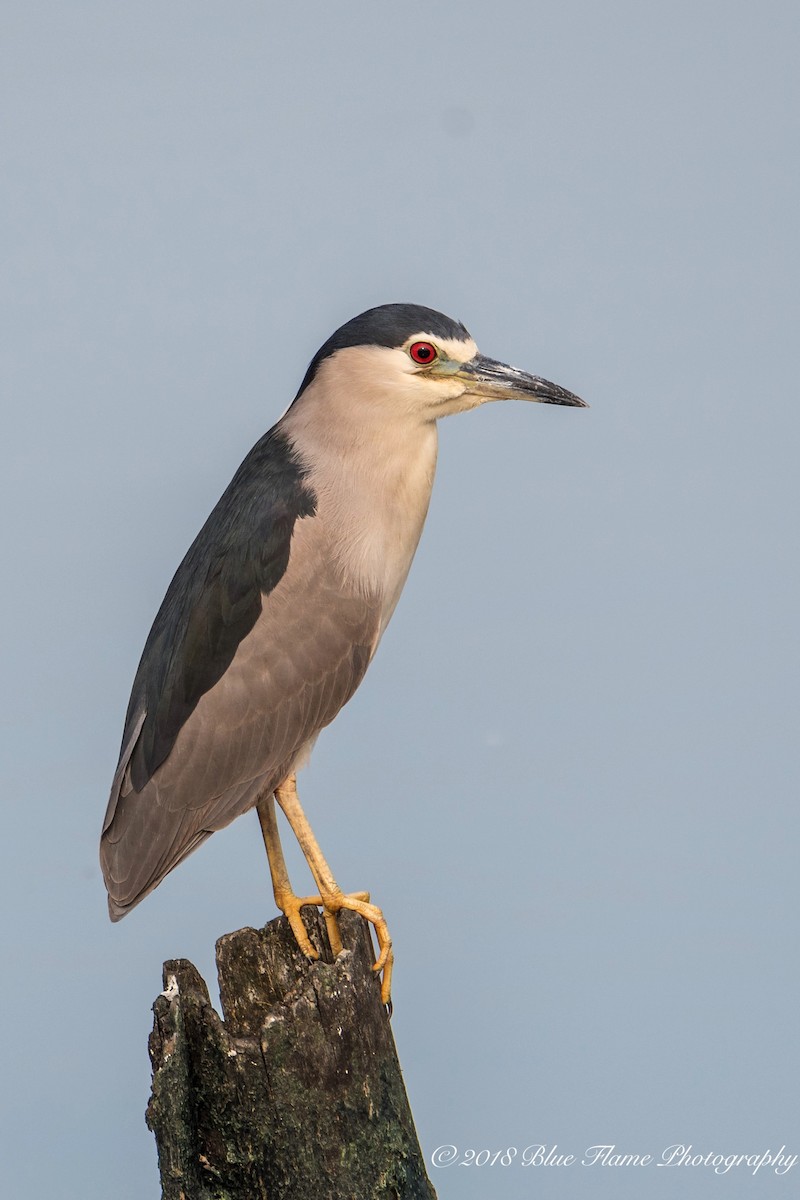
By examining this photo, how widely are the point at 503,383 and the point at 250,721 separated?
3.32ft

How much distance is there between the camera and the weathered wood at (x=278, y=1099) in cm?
285

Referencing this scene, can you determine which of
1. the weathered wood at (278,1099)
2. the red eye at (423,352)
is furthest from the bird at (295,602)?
the weathered wood at (278,1099)

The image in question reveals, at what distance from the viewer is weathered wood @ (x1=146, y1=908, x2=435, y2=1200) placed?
2852 mm

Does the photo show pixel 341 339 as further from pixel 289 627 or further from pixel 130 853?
pixel 130 853

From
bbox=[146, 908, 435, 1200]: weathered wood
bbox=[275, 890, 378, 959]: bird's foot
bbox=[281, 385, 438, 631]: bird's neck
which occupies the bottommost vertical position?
bbox=[146, 908, 435, 1200]: weathered wood

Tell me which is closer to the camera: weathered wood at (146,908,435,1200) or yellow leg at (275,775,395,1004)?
weathered wood at (146,908,435,1200)

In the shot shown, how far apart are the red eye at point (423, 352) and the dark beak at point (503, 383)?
75 millimetres

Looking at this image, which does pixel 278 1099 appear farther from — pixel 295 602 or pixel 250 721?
pixel 295 602

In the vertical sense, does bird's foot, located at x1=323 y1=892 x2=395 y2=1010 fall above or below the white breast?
below

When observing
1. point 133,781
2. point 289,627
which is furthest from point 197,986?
point 289,627

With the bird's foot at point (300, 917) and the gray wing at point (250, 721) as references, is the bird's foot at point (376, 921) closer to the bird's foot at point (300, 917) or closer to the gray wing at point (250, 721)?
the bird's foot at point (300, 917)

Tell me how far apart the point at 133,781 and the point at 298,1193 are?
1.04 meters

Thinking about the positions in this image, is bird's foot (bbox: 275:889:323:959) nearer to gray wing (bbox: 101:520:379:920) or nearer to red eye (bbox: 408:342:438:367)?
gray wing (bbox: 101:520:379:920)

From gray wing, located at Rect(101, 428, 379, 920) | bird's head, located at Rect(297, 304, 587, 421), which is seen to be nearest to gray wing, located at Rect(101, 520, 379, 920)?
gray wing, located at Rect(101, 428, 379, 920)
